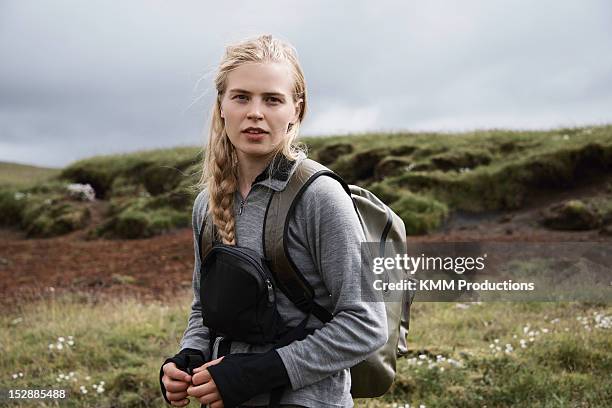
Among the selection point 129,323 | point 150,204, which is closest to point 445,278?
point 129,323

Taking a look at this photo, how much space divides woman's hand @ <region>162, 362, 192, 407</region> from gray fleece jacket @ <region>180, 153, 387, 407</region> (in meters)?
0.20

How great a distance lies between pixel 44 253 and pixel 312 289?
13.9 m

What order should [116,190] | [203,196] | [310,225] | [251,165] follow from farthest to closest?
[116,190] → [203,196] → [251,165] → [310,225]

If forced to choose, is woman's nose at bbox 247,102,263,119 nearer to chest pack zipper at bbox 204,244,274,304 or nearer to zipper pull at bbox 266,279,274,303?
chest pack zipper at bbox 204,244,274,304

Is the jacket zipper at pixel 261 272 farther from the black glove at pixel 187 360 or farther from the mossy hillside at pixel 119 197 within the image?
the mossy hillside at pixel 119 197

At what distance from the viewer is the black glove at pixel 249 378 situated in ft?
6.63

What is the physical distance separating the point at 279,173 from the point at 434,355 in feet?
13.9

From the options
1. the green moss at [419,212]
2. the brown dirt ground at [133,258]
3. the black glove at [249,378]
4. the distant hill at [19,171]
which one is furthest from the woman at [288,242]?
the distant hill at [19,171]

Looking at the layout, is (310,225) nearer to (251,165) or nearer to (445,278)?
(251,165)

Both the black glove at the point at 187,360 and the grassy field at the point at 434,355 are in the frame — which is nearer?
the black glove at the point at 187,360

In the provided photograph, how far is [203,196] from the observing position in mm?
2531

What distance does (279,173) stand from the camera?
2193mm

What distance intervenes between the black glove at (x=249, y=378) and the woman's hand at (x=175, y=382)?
0.22m

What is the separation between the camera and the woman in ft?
6.70
